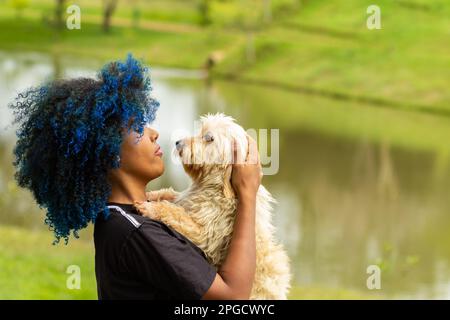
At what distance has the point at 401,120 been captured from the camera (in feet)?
105

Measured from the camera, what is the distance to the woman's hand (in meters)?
2.69

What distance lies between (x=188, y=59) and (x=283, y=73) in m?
6.72

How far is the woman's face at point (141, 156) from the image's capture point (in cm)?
260

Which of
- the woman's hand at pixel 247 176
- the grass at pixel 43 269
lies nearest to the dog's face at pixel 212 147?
the woman's hand at pixel 247 176

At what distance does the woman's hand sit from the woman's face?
27 cm

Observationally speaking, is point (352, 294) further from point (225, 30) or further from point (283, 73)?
point (225, 30)

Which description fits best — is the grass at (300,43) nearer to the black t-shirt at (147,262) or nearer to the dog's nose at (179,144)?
the dog's nose at (179,144)

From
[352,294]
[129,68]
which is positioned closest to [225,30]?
[352,294]

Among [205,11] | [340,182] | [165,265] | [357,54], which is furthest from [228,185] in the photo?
[205,11]

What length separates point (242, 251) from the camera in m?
2.54

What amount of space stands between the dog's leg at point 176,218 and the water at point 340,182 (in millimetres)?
1018

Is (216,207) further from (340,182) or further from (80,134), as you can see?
(340,182)

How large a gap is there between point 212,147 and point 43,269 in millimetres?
6387

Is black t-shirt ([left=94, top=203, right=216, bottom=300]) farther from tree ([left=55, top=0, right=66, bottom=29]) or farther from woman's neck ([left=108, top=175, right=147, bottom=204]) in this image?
tree ([left=55, top=0, right=66, bottom=29])
